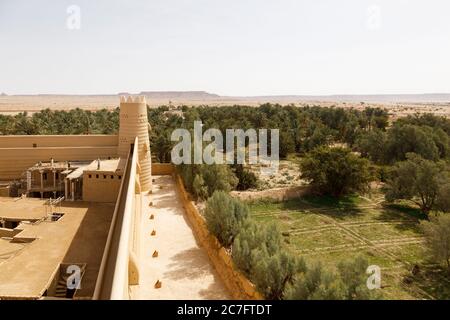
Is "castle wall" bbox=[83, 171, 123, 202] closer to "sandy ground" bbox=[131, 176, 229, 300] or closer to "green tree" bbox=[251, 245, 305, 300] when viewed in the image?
"sandy ground" bbox=[131, 176, 229, 300]

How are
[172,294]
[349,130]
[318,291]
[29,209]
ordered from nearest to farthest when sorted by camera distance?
[318,291]
[172,294]
[29,209]
[349,130]

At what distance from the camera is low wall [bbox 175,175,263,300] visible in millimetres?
14297

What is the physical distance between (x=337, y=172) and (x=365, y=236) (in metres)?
8.15

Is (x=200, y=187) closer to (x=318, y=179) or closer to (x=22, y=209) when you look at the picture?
(x=22, y=209)

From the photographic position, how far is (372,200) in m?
33.1

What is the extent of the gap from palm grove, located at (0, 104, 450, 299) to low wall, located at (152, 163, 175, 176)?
3.06m

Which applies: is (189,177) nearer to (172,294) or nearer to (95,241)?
(95,241)

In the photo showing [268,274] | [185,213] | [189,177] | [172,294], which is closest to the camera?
[268,274]

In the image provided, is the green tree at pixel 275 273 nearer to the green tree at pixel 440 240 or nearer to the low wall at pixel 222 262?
the low wall at pixel 222 262

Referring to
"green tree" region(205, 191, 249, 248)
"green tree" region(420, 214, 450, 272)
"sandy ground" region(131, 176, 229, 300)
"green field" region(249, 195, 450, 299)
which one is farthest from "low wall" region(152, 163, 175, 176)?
"green tree" region(420, 214, 450, 272)

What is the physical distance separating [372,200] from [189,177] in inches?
662

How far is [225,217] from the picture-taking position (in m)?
17.9
